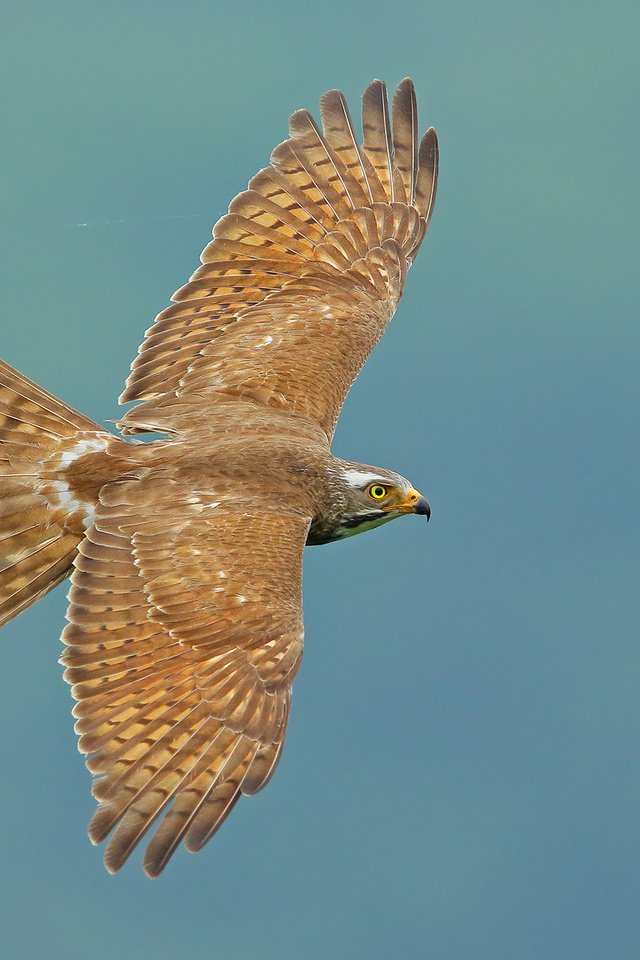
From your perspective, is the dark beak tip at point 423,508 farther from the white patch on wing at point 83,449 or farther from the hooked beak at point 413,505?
the white patch on wing at point 83,449

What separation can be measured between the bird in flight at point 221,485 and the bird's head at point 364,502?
16 mm

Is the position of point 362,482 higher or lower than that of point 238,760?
higher

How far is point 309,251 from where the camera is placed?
1361cm

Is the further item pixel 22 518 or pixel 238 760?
pixel 22 518

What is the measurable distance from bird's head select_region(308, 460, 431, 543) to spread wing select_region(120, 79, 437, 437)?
951 millimetres

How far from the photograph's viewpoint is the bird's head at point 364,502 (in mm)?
11422

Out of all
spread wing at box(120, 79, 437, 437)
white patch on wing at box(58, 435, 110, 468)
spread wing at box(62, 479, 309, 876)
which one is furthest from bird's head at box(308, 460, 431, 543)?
white patch on wing at box(58, 435, 110, 468)

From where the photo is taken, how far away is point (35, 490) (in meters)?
11.0

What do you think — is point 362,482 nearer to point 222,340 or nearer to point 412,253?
point 222,340

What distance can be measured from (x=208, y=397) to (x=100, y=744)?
365 centimetres

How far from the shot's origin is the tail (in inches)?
422

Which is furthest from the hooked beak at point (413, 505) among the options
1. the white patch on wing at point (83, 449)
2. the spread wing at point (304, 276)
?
the white patch on wing at point (83, 449)

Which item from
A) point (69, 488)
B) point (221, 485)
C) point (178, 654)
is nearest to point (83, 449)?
point (69, 488)

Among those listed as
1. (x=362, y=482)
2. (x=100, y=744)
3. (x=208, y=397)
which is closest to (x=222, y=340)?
(x=208, y=397)
